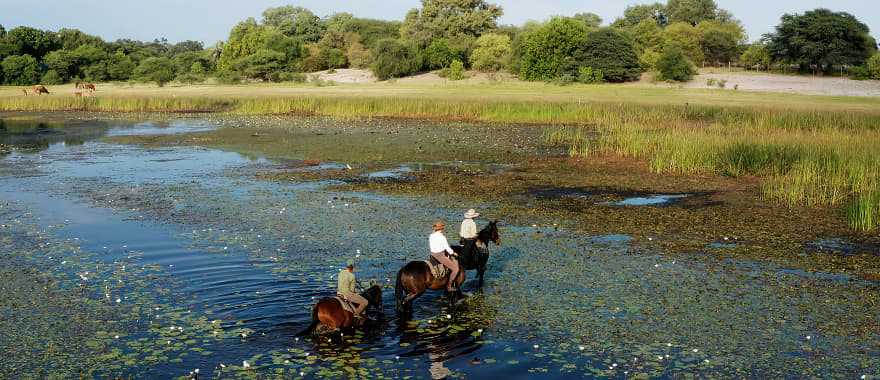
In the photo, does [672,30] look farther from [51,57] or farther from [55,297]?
[55,297]

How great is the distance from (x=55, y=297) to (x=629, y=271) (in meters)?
9.61

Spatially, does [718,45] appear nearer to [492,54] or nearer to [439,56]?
[492,54]

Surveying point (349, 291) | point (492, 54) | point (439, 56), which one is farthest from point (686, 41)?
point (349, 291)

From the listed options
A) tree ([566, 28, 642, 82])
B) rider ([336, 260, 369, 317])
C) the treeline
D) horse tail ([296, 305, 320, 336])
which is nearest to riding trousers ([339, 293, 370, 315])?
rider ([336, 260, 369, 317])

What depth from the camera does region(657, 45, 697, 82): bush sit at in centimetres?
7269

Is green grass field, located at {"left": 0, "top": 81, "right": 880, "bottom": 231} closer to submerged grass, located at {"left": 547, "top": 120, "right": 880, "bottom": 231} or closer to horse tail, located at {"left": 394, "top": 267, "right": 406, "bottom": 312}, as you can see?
submerged grass, located at {"left": 547, "top": 120, "right": 880, "bottom": 231}

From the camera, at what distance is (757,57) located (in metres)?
86.6

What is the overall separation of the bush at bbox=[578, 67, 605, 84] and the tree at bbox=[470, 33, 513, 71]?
13187mm

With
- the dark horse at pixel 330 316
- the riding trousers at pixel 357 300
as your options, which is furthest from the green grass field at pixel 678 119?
the dark horse at pixel 330 316

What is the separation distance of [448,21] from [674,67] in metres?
37.8

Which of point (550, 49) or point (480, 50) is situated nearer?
point (550, 49)

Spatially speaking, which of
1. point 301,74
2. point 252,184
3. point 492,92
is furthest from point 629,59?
point 252,184

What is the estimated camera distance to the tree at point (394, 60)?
3484 inches

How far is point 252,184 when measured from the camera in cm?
2452
